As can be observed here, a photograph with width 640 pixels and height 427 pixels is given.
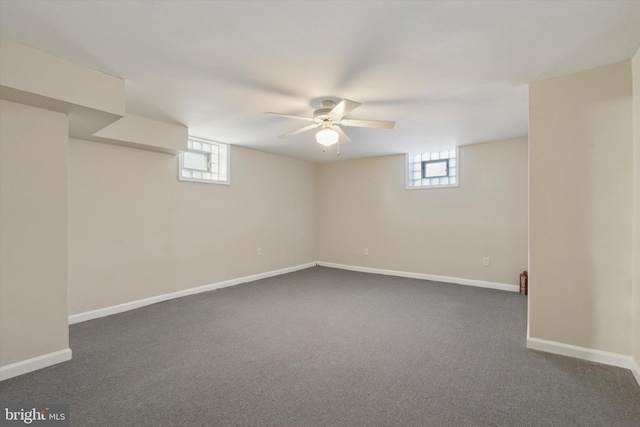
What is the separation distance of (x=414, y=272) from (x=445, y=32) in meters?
4.31

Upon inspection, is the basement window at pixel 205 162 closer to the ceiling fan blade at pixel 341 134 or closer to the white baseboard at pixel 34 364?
the ceiling fan blade at pixel 341 134

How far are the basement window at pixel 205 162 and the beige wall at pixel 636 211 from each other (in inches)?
184

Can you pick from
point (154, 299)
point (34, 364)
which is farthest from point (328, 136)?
point (154, 299)

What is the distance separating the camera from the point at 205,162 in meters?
4.70

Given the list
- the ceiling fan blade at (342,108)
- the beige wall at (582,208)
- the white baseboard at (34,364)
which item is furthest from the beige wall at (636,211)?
the white baseboard at (34,364)

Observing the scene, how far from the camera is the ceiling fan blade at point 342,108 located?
7.89ft

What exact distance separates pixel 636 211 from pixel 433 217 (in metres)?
3.14

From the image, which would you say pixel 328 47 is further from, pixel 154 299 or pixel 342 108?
pixel 154 299

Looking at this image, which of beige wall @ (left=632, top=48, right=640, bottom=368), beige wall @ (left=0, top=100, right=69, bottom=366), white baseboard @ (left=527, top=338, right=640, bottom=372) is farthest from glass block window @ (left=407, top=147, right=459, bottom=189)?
beige wall @ (left=0, top=100, right=69, bottom=366)

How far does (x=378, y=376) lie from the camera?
2162mm

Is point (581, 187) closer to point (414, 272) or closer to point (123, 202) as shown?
point (414, 272)

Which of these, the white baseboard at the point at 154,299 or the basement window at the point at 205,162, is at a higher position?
the basement window at the point at 205,162

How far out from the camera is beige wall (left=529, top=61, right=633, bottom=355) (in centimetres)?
227

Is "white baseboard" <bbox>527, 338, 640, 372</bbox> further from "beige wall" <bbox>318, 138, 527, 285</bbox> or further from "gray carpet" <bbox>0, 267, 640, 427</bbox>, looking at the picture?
"beige wall" <bbox>318, 138, 527, 285</bbox>
